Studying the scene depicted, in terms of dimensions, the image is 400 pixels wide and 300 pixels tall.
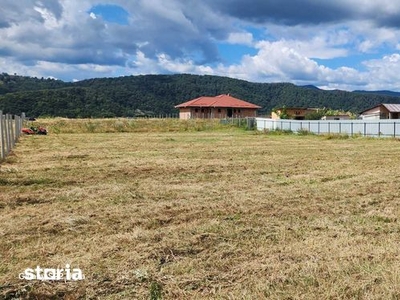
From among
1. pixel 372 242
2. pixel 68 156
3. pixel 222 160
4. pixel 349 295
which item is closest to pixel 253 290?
pixel 349 295

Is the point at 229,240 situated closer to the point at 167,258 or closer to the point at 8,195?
the point at 167,258

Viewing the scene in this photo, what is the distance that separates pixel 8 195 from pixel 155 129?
36807 millimetres

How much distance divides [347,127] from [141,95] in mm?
73817

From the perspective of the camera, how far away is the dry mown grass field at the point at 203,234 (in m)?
3.63

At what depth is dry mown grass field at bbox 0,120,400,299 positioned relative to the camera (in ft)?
11.9

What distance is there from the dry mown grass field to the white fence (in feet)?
75.2

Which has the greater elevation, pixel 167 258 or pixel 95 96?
pixel 95 96

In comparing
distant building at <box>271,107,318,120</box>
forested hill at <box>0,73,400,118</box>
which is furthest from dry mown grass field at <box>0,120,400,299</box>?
forested hill at <box>0,73,400,118</box>

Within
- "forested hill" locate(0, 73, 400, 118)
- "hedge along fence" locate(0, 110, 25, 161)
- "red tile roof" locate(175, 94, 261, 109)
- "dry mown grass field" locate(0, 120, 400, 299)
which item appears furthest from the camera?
"forested hill" locate(0, 73, 400, 118)

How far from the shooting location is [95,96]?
8688 centimetres

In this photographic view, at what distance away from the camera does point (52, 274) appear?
12.6ft

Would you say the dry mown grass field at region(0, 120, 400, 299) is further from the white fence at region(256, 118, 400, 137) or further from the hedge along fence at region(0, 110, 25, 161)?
the white fence at region(256, 118, 400, 137)

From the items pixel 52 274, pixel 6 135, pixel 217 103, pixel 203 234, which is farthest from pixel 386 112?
pixel 52 274

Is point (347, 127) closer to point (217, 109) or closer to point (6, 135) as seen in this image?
point (6, 135)
